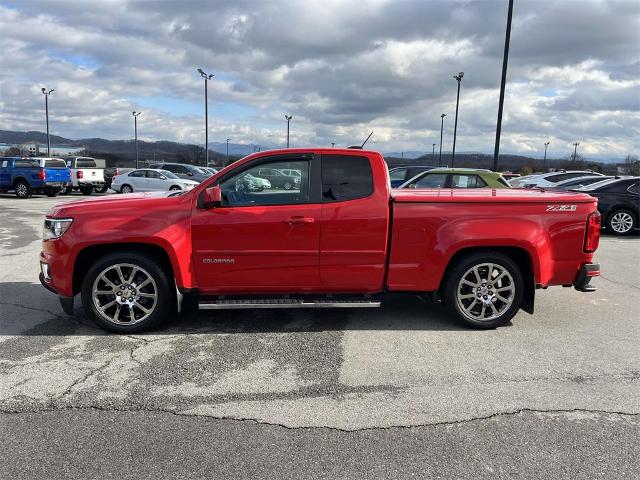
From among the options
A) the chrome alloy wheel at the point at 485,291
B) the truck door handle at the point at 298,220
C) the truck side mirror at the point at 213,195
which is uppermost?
the truck side mirror at the point at 213,195

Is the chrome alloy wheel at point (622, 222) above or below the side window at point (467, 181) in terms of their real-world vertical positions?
below

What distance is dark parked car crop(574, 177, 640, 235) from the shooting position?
12.6 metres

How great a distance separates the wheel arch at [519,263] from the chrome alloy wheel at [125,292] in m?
2.95

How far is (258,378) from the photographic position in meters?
3.89

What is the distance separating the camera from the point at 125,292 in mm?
4820

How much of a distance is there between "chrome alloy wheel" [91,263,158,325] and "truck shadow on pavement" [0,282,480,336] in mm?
231

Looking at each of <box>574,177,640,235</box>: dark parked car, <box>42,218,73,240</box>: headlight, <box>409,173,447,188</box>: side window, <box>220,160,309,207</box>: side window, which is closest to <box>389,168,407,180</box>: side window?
<box>409,173,447,188</box>: side window

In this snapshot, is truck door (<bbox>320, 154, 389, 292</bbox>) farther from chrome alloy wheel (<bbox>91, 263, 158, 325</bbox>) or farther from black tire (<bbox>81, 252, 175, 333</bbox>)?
chrome alloy wheel (<bbox>91, 263, 158, 325</bbox>)

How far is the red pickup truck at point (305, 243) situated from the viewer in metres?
4.73

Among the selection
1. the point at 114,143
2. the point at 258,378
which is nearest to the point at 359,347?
the point at 258,378

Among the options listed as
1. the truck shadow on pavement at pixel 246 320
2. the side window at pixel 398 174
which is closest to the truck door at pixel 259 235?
the truck shadow on pavement at pixel 246 320

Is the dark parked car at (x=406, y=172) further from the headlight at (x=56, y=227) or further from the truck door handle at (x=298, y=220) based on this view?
the headlight at (x=56, y=227)

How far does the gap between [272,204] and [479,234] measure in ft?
6.78

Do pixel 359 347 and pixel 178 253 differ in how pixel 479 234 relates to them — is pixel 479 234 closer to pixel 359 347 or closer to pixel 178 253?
pixel 359 347
